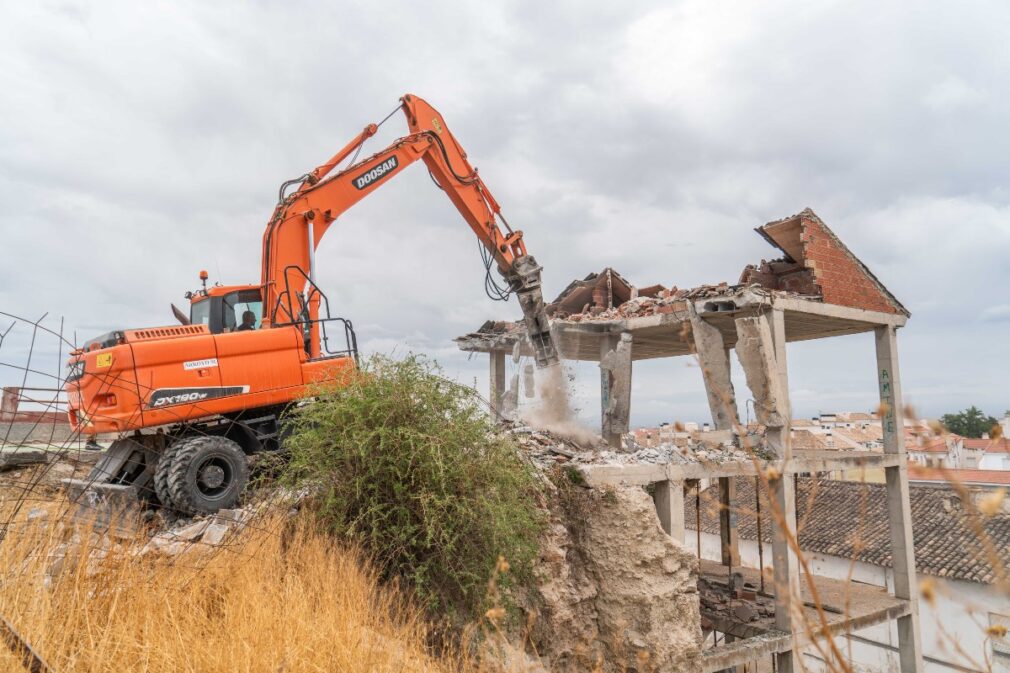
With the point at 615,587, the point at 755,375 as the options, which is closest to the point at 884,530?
Answer: the point at 755,375

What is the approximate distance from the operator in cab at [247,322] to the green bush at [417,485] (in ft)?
8.45

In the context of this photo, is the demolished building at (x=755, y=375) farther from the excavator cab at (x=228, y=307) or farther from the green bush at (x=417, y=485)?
the excavator cab at (x=228, y=307)

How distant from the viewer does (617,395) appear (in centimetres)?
1178

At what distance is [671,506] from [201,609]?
6704 mm

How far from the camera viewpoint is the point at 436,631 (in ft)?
20.0

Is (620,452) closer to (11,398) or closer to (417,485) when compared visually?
(417,485)

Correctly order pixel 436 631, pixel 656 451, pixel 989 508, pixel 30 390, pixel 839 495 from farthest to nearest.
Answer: pixel 839 495, pixel 656 451, pixel 436 631, pixel 30 390, pixel 989 508

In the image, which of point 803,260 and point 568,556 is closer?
point 568,556

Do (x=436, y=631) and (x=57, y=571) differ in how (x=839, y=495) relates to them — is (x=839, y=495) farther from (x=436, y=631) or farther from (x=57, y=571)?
(x=57, y=571)

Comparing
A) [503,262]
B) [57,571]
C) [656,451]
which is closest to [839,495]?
[656,451]

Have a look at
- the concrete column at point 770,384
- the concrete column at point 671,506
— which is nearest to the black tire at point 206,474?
the concrete column at point 671,506

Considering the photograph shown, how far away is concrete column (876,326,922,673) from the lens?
13656 mm

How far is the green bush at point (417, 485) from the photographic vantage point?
632 centimetres

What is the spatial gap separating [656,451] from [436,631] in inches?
235
